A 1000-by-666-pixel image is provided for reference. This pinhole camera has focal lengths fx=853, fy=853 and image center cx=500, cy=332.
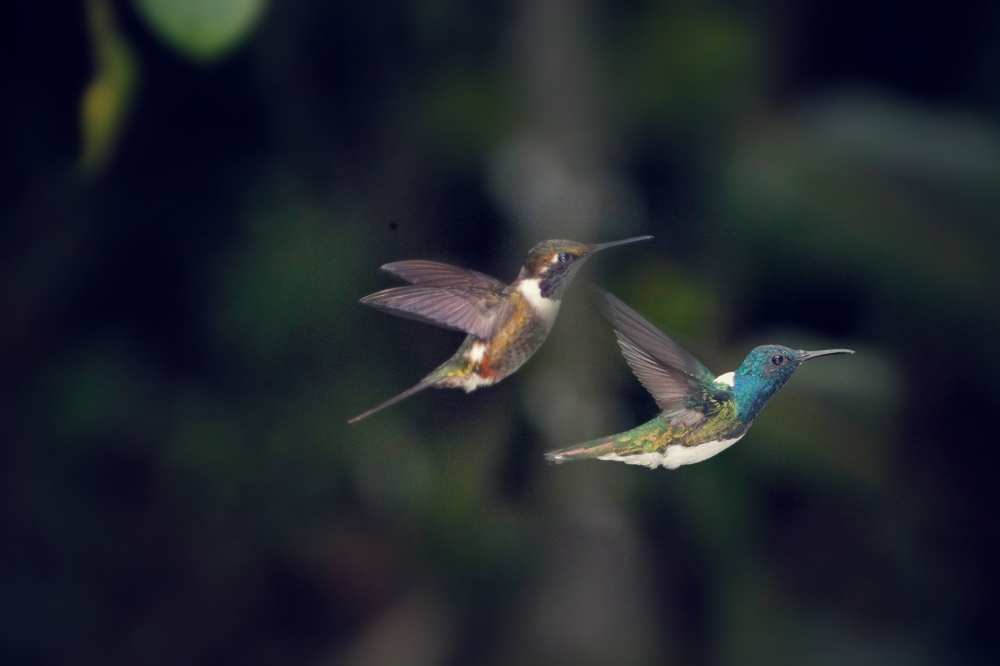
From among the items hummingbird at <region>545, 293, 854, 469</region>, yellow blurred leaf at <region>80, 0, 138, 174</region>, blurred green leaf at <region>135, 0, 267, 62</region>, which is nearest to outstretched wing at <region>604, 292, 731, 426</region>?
hummingbird at <region>545, 293, 854, 469</region>

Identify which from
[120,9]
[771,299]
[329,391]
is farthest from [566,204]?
[120,9]

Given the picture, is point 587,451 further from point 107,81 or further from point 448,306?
point 107,81

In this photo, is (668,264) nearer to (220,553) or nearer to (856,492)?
(856,492)

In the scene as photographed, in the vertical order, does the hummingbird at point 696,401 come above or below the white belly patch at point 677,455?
above

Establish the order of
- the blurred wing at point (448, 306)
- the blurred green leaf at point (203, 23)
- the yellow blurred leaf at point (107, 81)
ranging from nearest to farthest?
the blurred wing at point (448, 306)
the blurred green leaf at point (203, 23)
the yellow blurred leaf at point (107, 81)

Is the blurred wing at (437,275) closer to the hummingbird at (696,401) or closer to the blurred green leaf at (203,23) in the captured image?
the hummingbird at (696,401)

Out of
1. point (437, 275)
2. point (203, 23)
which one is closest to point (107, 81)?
point (203, 23)

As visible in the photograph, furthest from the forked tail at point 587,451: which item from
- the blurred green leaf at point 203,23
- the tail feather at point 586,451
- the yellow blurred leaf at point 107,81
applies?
the yellow blurred leaf at point 107,81
